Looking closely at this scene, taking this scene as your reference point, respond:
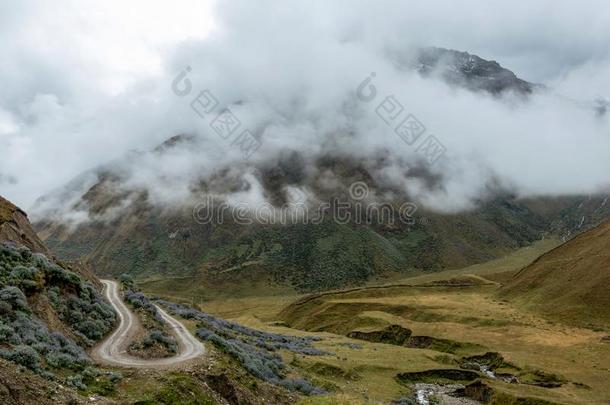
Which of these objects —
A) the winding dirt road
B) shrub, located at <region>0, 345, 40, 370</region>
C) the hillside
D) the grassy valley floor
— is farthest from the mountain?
the hillside

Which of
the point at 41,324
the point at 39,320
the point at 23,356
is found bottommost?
the point at 23,356

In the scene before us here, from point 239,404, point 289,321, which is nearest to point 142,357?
point 239,404

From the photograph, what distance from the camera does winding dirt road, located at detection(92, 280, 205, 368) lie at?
3706cm

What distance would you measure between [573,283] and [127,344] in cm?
9301

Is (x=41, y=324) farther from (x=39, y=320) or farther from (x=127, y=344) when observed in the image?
(x=127, y=344)

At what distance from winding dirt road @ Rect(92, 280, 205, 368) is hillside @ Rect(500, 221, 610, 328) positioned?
70284mm

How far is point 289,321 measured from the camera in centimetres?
13675

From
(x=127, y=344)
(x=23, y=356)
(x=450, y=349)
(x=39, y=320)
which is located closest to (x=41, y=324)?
(x=39, y=320)

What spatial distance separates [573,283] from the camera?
104 m

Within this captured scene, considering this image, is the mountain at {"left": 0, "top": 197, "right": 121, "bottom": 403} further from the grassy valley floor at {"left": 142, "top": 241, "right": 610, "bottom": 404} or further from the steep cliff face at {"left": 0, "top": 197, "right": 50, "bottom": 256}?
the grassy valley floor at {"left": 142, "top": 241, "right": 610, "bottom": 404}

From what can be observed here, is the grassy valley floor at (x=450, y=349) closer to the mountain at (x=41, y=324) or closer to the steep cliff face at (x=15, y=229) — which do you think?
the mountain at (x=41, y=324)

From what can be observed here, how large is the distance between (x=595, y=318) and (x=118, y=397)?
85.0 m

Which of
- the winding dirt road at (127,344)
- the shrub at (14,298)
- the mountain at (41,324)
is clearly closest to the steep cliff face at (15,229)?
the mountain at (41,324)

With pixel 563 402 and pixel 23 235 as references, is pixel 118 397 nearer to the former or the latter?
pixel 23 235
